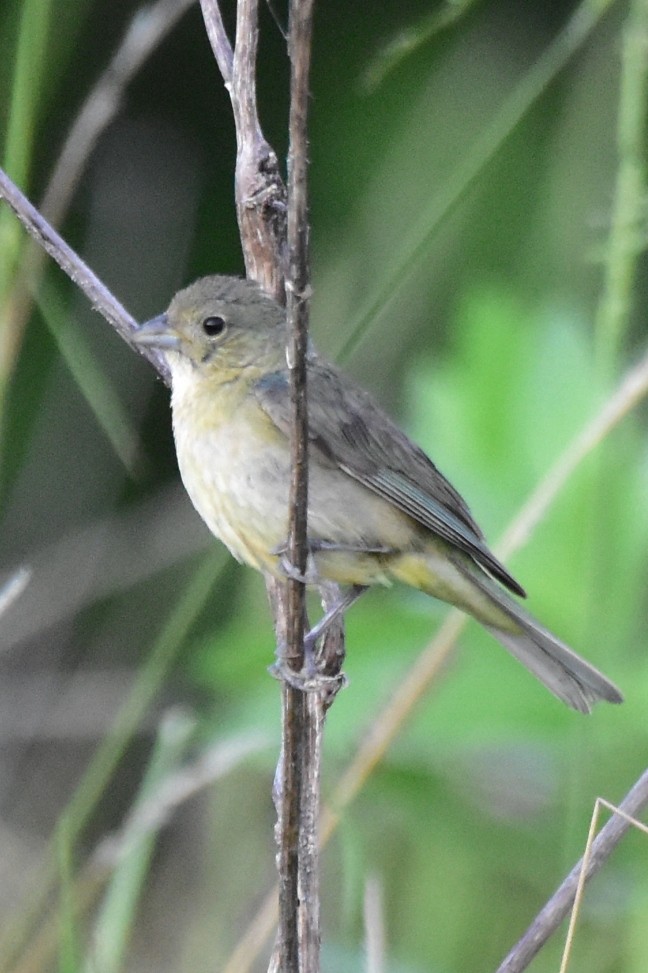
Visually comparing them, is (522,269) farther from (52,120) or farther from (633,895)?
(633,895)

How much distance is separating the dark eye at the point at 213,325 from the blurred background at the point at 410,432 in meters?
0.33

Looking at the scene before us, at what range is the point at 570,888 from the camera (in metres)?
2.57

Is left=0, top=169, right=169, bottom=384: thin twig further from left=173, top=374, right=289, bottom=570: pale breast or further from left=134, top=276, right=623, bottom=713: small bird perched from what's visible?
left=173, top=374, right=289, bottom=570: pale breast

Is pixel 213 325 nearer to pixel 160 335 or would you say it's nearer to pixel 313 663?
pixel 160 335

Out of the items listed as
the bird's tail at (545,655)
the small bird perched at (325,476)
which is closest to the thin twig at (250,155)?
the small bird perched at (325,476)

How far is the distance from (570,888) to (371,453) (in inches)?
53.3

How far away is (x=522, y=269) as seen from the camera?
5.84 metres

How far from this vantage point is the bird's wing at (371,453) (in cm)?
358

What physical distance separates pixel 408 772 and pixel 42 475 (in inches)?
109

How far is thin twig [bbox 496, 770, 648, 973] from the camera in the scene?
8.31 ft

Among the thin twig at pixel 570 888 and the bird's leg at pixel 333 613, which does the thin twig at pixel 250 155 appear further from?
the thin twig at pixel 570 888

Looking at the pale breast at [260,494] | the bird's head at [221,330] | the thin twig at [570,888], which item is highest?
the bird's head at [221,330]

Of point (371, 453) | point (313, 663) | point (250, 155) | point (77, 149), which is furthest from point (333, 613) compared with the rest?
point (77, 149)

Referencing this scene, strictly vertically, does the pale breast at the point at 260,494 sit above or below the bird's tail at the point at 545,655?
above
